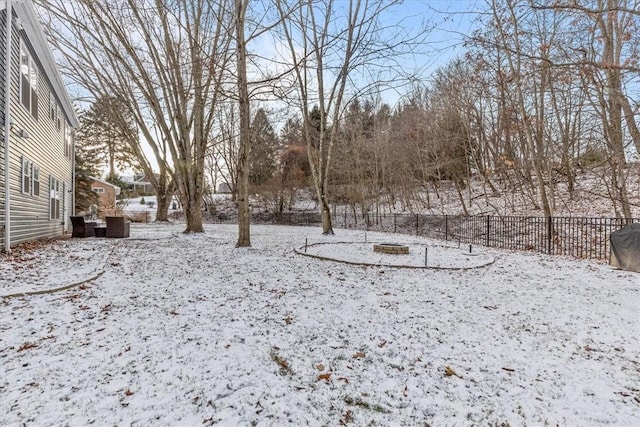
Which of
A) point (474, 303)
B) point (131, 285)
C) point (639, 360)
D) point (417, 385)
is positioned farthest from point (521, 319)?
point (131, 285)

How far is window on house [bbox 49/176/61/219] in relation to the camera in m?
11.8

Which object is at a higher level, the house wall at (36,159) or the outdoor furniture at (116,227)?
the house wall at (36,159)

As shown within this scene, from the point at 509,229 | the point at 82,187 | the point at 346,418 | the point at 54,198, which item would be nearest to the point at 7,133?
the point at 54,198

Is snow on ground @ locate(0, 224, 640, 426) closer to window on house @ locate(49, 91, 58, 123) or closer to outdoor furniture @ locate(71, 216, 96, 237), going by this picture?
outdoor furniture @ locate(71, 216, 96, 237)

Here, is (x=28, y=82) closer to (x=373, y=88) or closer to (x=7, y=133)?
(x=7, y=133)

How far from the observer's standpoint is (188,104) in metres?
13.5

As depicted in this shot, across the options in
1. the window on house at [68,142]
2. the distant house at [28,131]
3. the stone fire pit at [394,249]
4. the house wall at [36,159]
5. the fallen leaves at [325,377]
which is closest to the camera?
the fallen leaves at [325,377]

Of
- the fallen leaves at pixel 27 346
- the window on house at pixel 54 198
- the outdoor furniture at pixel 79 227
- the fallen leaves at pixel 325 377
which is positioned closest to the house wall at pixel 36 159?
the window on house at pixel 54 198

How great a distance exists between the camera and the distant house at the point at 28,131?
292 inches

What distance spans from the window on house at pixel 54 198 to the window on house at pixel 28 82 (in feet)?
9.54

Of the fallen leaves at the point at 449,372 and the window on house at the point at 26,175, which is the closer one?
the fallen leaves at the point at 449,372

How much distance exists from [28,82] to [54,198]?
457cm

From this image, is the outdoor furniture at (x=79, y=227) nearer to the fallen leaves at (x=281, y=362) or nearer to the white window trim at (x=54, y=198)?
the white window trim at (x=54, y=198)

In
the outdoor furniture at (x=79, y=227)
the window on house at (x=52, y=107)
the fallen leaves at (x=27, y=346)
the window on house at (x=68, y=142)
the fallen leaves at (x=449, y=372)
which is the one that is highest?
the window on house at (x=52, y=107)
